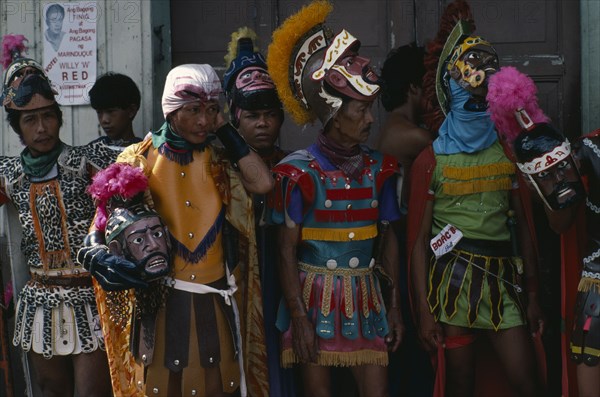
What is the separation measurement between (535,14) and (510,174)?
172 cm

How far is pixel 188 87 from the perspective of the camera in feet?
15.3

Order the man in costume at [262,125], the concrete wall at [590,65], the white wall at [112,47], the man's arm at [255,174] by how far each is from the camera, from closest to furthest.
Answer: the man's arm at [255,174] → the man in costume at [262,125] → the concrete wall at [590,65] → the white wall at [112,47]

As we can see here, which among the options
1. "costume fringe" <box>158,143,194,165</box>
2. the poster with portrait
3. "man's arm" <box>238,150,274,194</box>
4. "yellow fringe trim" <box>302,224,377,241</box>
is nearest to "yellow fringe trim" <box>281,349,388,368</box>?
"yellow fringe trim" <box>302,224,377,241</box>

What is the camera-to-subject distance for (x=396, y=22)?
6.61 m

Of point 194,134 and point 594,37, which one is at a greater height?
point 594,37

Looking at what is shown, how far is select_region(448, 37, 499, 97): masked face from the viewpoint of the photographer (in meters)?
5.21

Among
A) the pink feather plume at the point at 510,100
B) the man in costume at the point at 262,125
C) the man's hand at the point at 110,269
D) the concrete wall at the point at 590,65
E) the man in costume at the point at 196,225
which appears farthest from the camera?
the concrete wall at the point at 590,65

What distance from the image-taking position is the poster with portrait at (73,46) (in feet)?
21.3

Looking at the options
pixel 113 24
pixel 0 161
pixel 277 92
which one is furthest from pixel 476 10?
pixel 0 161

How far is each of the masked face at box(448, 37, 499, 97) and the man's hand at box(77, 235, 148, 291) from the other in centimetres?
204

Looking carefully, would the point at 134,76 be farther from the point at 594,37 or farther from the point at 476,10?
the point at 594,37

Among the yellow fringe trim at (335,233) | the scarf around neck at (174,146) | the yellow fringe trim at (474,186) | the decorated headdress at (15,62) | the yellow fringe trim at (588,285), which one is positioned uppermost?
the decorated headdress at (15,62)

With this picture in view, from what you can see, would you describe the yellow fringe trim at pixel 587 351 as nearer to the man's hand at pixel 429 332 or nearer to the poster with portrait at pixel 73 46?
the man's hand at pixel 429 332

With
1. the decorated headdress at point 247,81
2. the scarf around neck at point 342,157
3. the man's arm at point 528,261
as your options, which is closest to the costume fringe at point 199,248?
the scarf around neck at point 342,157
